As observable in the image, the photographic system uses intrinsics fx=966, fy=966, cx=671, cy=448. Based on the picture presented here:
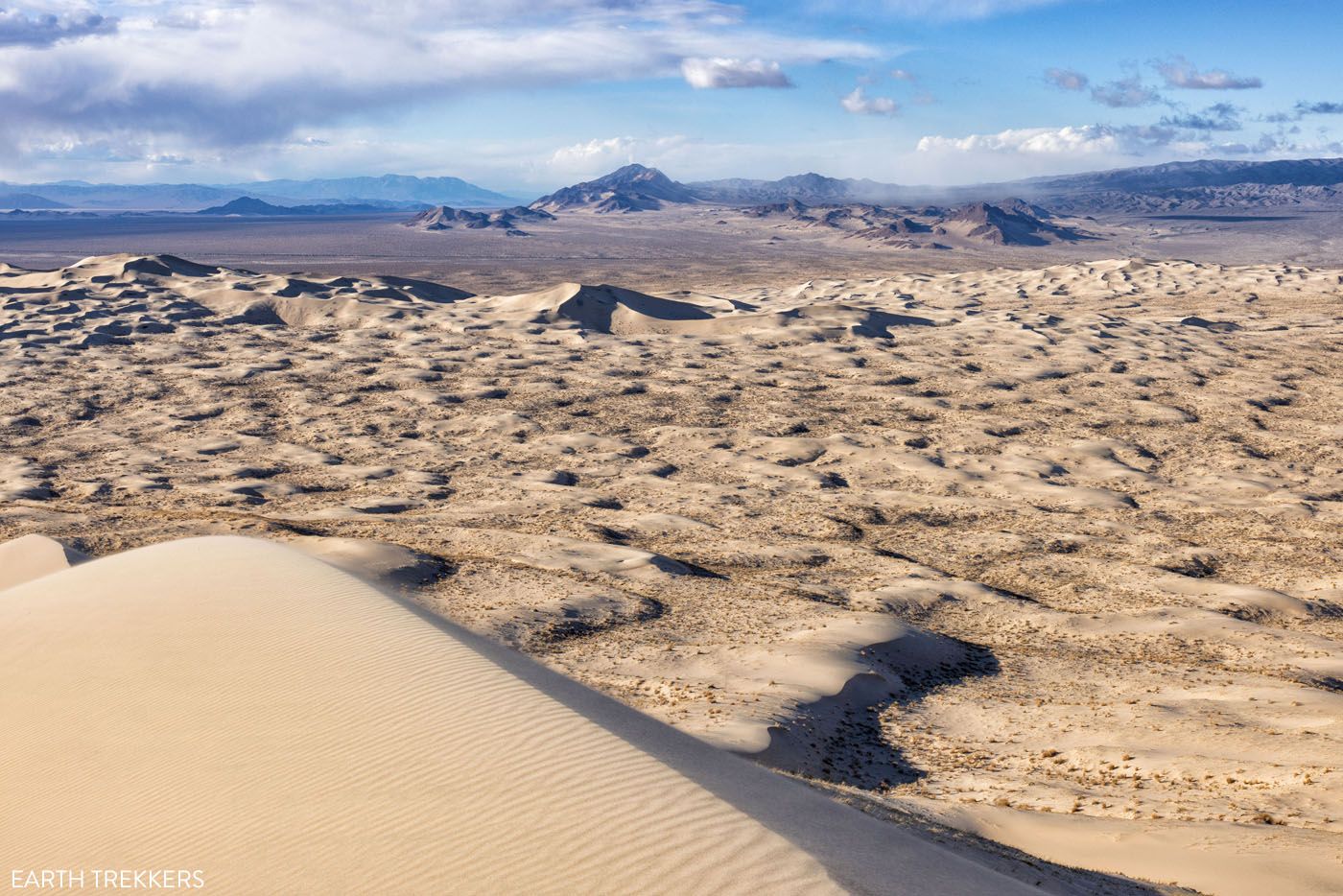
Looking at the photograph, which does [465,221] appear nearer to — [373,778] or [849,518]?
[849,518]

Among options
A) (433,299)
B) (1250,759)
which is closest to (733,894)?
(1250,759)

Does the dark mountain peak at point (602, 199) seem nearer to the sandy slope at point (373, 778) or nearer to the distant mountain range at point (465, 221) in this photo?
the distant mountain range at point (465, 221)

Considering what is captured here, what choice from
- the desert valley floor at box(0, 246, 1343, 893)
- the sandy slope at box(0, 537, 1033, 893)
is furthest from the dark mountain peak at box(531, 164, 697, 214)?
the sandy slope at box(0, 537, 1033, 893)

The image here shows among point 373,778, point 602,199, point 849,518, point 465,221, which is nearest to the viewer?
point 373,778

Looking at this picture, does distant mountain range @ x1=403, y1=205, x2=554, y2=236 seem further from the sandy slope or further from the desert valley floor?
the sandy slope

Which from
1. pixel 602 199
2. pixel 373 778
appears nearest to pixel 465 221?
pixel 602 199

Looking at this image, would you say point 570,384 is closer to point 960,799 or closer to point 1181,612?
point 1181,612
